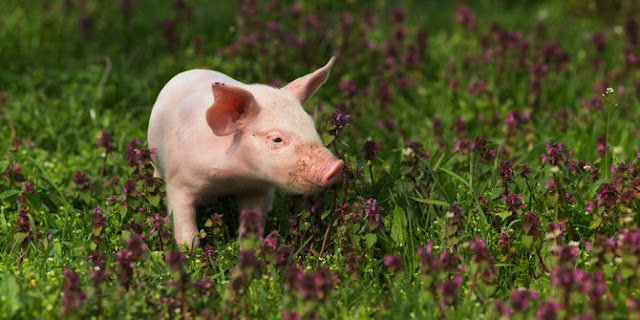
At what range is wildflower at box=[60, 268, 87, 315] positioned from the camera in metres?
3.04

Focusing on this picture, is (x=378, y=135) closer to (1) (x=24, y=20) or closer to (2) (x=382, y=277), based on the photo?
(2) (x=382, y=277)

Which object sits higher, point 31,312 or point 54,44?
point 31,312

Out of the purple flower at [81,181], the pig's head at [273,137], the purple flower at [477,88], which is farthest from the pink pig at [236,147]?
the purple flower at [477,88]

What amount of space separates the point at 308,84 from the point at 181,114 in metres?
0.67

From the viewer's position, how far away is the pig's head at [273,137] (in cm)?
378

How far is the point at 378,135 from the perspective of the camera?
19.6 feet

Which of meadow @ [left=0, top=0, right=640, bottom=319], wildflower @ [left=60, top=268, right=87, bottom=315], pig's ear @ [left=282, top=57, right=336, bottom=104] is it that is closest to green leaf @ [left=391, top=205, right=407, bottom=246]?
meadow @ [left=0, top=0, right=640, bottom=319]

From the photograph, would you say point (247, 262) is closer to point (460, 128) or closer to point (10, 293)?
point (10, 293)

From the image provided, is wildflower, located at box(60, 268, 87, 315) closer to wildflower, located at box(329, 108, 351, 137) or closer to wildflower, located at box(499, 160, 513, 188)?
wildflower, located at box(329, 108, 351, 137)

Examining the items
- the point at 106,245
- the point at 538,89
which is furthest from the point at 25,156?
the point at 538,89

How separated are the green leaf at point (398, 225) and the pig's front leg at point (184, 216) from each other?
985 millimetres

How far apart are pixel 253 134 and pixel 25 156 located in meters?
1.94

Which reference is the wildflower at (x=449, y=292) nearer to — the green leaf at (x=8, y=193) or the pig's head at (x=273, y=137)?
the pig's head at (x=273, y=137)

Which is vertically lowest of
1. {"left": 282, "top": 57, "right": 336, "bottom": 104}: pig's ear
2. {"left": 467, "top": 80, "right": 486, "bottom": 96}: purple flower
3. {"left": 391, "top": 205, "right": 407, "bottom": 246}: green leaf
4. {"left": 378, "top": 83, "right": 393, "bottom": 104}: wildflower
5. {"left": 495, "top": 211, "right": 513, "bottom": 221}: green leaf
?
{"left": 378, "top": 83, "right": 393, "bottom": 104}: wildflower
